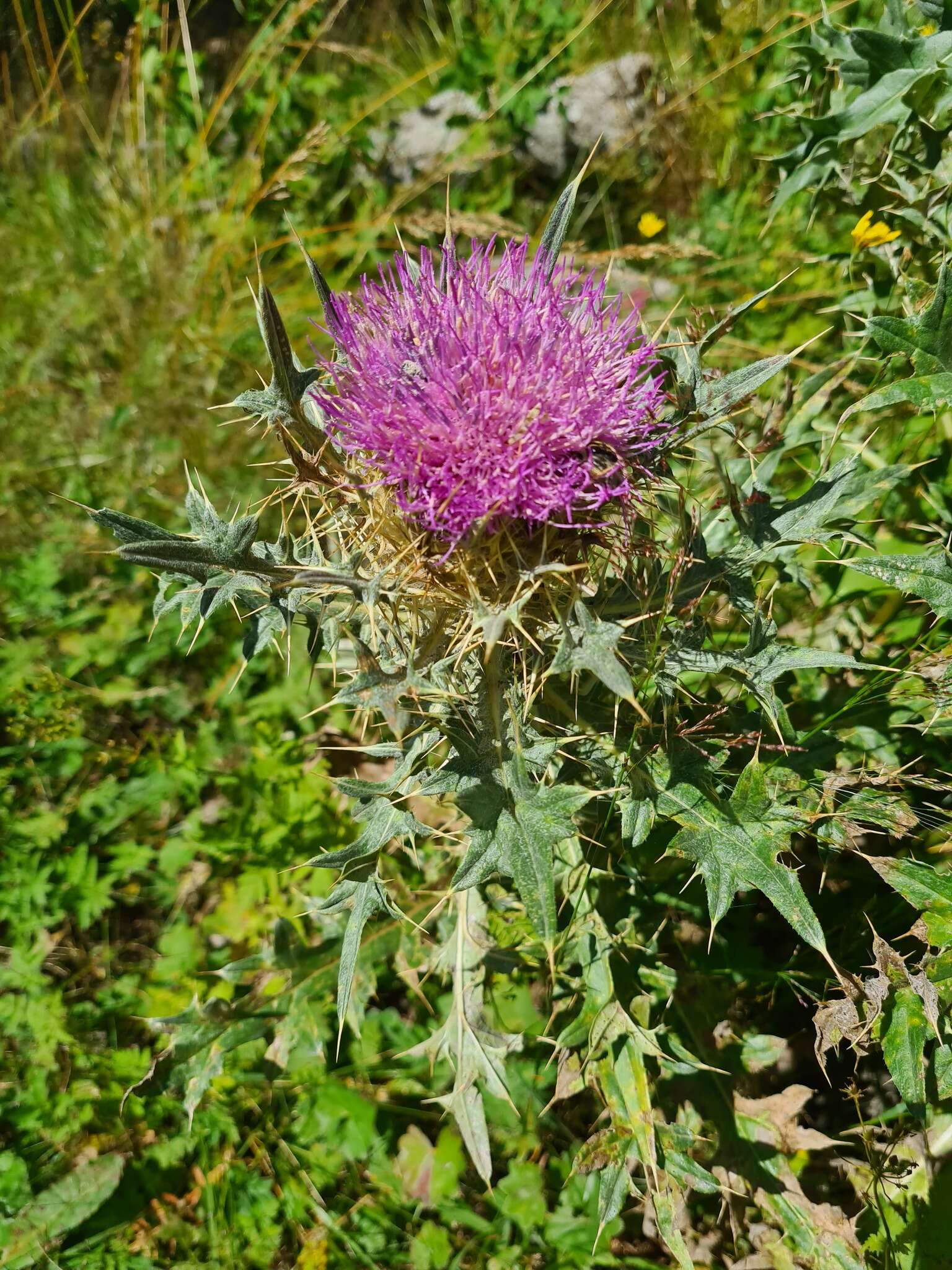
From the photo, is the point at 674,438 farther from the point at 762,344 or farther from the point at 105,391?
the point at 105,391

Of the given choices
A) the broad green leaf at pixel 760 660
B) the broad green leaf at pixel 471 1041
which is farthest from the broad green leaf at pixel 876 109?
the broad green leaf at pixel 471 1041

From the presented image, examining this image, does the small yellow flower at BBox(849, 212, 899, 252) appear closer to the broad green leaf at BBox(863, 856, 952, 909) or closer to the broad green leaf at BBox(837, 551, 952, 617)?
the broad green leaf at BBox(837, 551, 952, 617)

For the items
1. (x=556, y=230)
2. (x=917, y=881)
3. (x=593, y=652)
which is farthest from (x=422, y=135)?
(x=917, y=881)

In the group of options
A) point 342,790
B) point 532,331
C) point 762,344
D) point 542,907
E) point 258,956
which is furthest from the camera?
point 762,344

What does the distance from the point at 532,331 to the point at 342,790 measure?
1168mm

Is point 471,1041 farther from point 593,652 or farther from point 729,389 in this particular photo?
point 729,389

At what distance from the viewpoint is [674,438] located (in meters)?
2.00

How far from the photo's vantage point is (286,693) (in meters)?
3.50

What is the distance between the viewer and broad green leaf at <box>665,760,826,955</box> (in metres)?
1.70

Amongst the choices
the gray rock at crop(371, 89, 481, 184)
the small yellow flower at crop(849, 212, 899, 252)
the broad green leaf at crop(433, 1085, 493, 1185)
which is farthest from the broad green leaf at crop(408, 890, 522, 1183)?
the gray rock at crop(371, 89, 481, 184)

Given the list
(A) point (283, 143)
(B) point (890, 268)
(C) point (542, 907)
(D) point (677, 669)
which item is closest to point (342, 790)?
(C) point (542, 907)

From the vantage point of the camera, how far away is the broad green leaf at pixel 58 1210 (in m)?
2.58

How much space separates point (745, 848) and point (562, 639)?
0.60 meters

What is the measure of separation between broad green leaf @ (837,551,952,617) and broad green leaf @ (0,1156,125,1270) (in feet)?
9.67
